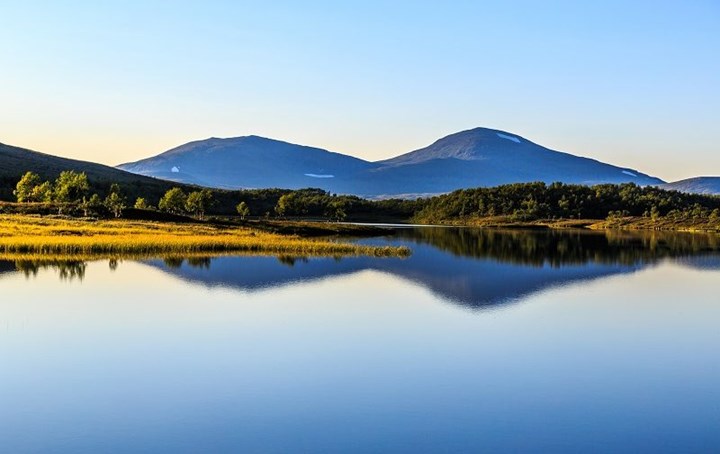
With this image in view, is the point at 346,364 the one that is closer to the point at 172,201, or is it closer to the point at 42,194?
the point at 42,194

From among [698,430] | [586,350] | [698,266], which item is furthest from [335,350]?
[698,266]

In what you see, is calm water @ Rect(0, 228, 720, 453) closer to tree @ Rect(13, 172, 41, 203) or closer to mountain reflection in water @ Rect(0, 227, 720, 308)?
mountain reflection in water @ Rect(0, 227, 720, 308)

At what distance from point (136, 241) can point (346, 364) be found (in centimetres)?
4907

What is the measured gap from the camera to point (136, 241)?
7225 cm

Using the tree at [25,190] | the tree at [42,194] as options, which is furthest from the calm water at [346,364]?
the tree at [25,190]

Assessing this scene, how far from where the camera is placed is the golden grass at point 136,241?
6738 centimetres

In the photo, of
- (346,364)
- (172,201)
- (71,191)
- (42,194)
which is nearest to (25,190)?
(42,194)

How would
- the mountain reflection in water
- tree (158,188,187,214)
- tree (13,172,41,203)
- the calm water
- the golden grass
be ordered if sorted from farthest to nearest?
tree (158,188,187,214) < tree (13,172,41,203) < the golden grass < the mountain reflection in water < the calm water

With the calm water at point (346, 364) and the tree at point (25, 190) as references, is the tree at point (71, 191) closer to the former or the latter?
the tree at point (25, 190)

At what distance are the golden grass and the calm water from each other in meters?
10.9

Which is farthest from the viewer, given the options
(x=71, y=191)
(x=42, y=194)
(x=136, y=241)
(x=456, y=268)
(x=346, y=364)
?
(x=42, y=194)

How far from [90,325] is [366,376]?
15342mm

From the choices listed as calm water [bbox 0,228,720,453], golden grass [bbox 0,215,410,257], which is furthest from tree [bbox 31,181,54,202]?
calm water [bbox 0,228,720,453]

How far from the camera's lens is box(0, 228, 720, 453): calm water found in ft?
65.7
